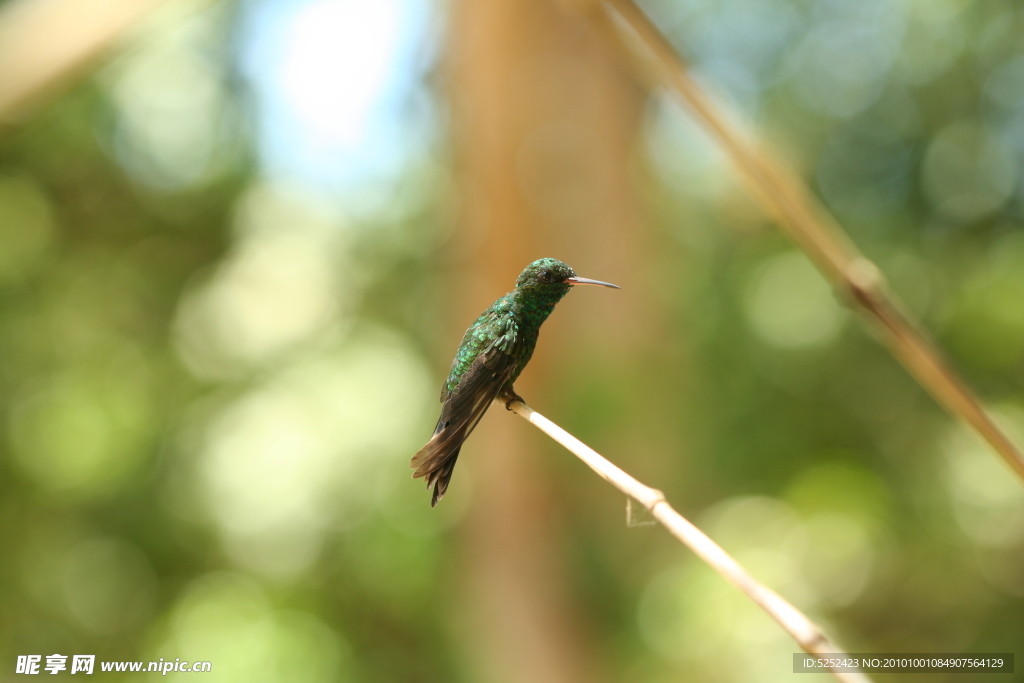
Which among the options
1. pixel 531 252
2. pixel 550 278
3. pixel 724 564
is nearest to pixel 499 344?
pixel 550 278

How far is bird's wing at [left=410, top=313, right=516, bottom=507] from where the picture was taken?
763 millimetres

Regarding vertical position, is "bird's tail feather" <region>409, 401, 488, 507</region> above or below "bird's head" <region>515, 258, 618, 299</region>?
below

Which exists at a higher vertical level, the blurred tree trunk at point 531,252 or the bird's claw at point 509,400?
the blurred tree trunk at point 531,252

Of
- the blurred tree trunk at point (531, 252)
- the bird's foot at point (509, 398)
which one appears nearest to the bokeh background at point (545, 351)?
the blurred tree trunk at point (531, 252)

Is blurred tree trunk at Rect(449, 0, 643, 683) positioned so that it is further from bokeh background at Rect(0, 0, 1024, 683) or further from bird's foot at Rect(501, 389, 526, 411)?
bird's foot at Rect(501, 389, 526, 411)

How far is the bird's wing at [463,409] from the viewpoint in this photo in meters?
0.76

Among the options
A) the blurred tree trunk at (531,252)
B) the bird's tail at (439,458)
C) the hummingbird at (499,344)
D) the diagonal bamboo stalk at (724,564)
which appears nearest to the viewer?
the diagonal bamboo stalk at (724,564)

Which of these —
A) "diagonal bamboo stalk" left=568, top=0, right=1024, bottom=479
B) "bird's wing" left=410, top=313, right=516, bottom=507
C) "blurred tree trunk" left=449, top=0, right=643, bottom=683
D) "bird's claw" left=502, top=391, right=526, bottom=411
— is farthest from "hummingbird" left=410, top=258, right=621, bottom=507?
"blurred tree trunk" left=449, top=0, right=643, bottom=683

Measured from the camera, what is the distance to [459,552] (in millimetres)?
6562

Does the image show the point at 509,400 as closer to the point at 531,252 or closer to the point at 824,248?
the point at 824,248

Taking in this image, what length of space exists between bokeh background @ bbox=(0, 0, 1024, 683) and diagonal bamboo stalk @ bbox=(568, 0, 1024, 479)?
4.25 meters

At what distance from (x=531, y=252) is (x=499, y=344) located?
355 cm

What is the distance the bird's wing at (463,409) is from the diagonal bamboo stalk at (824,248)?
435mm

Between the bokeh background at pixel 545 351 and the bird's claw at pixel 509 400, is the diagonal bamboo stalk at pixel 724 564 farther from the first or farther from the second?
the bokeh background at pixel 545 351
